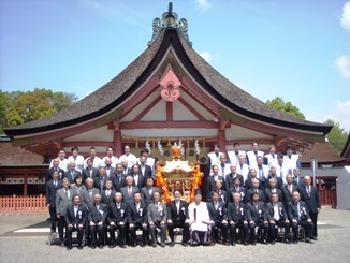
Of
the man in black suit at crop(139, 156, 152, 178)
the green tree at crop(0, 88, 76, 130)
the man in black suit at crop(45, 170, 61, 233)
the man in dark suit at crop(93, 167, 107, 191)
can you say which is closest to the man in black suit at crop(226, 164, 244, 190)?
the man in black suit at crop(139, 156, 152, 178)

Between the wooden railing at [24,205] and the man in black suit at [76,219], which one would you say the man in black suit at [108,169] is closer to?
the man in black suit at [76,219]

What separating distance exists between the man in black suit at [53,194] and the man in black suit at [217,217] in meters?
3.70

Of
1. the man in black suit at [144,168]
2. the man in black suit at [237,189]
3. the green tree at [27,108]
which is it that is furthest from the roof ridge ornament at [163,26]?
the green tree at [27,108]

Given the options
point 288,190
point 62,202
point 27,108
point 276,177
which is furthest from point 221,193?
point 27,108

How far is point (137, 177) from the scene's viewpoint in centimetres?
1123

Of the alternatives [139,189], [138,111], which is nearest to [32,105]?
[138,111]

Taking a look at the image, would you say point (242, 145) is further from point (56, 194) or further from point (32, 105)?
point (32, 105)

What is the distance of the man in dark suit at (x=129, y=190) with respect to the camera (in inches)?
414

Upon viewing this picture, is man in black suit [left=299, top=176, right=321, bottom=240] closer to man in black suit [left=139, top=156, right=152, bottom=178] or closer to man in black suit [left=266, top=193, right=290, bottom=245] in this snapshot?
man in black suit [left=266, top=193, right=290, bottom=245]

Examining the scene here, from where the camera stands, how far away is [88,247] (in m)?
10.0

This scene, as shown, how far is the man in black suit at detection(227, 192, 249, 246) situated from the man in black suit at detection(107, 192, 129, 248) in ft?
7.72

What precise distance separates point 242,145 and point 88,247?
6723 millimetres

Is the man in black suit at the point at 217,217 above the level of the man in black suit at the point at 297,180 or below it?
below

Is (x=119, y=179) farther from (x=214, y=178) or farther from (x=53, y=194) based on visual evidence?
(x=214, y=178)
